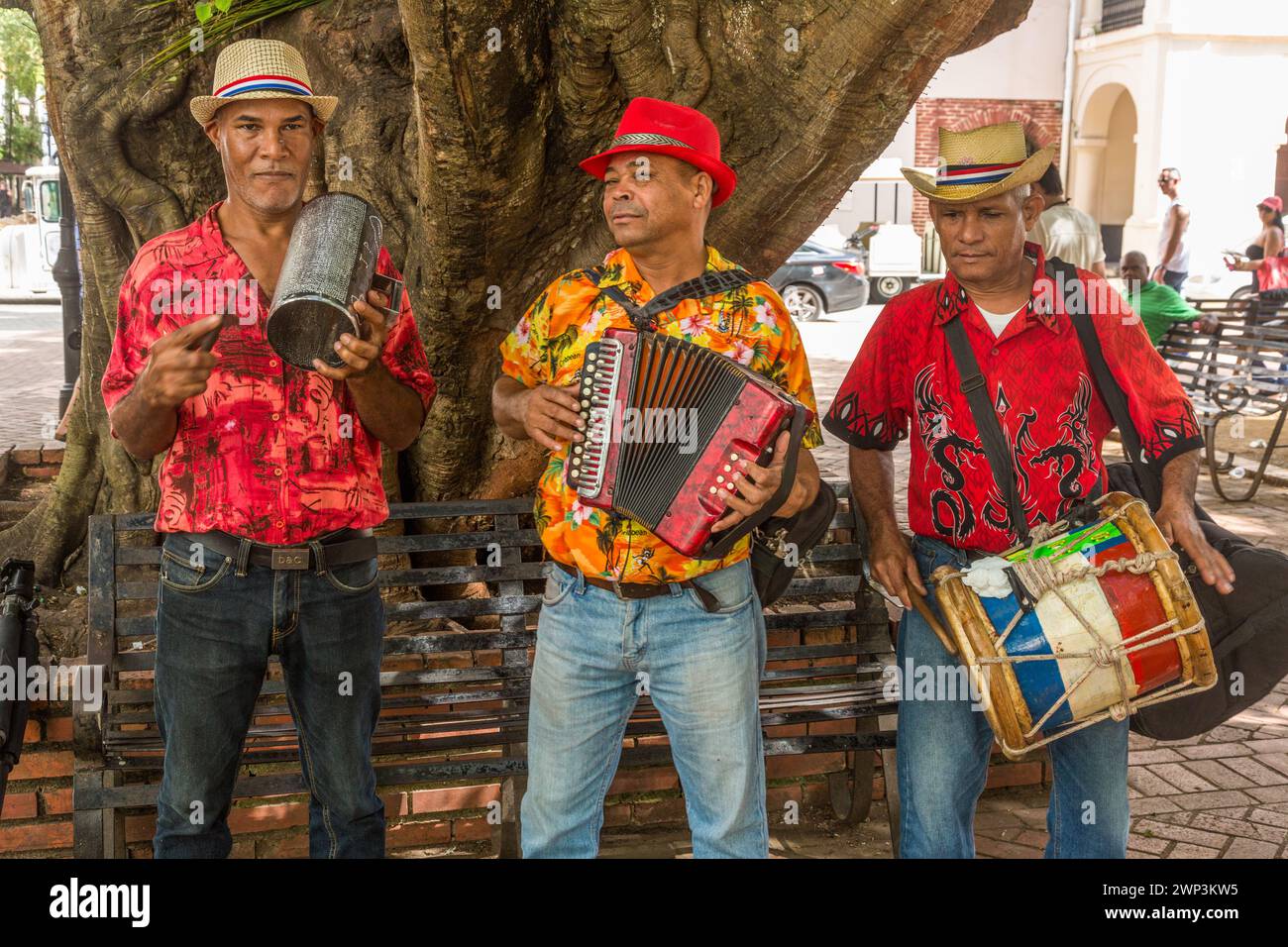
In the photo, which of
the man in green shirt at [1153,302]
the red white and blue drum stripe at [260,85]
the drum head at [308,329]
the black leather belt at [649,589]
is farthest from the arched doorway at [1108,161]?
the drum head at [308,329]

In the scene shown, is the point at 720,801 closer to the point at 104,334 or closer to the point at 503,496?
the point at 503,496

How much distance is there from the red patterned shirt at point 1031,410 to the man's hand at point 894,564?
0.07 m

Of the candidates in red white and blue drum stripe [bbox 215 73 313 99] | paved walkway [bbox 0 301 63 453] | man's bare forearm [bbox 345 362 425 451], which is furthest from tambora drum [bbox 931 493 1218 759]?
paved walkway [bbox 0 301 63 453]

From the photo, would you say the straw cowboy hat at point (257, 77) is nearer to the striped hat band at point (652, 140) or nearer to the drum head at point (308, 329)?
the drum head at point (308, 329)

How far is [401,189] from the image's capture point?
459cm

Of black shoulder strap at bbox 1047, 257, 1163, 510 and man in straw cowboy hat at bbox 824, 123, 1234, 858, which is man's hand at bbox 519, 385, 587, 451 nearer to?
man in straw cowboy hat at bbox 824, 123, 1234, 858

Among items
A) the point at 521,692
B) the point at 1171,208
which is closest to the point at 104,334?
the point at 521,692

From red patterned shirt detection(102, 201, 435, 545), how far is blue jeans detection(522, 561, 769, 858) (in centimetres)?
64

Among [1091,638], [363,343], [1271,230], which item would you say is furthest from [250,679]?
[1271,230]

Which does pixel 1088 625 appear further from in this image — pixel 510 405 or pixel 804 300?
pixel 804 300

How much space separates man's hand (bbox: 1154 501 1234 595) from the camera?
3189 millimetres

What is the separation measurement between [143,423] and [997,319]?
2.05 metres

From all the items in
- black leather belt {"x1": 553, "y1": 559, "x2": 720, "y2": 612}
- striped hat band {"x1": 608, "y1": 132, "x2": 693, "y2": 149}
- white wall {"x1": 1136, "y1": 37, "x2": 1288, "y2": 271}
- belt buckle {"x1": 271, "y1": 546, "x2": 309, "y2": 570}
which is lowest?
black leather belt {"x1": 553, "y1": 559, "x2": 720, "y2": 612}

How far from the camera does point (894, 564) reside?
3.40 meters
